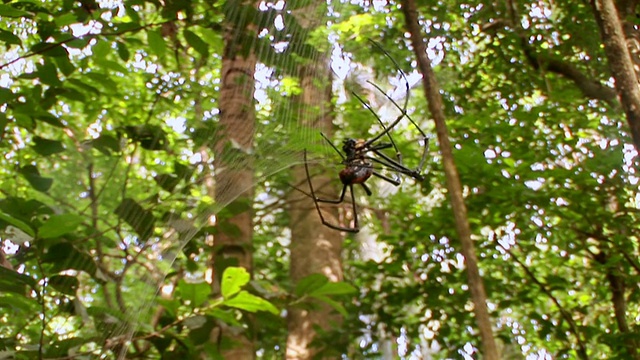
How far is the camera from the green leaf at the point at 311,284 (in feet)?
10.3

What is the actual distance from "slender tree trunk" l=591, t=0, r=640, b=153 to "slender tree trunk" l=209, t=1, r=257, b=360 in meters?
1.65

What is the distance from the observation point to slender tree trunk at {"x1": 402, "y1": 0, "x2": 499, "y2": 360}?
2.94 meters

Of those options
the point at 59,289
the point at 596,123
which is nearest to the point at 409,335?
the point at 596,123

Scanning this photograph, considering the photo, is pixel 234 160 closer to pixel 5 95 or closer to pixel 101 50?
pixel 101 50

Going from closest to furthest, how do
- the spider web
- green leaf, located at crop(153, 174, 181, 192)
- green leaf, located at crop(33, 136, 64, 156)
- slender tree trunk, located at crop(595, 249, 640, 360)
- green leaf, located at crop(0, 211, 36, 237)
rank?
green leaf, located at crop(0, 211, 36, 237), the spider web, green leaf, located at crop(33, 136, 64, 156), green leaf, located at crop(153, 174, 181, 192), slender tree trunk, located at crop(595, 249, 640, 360)

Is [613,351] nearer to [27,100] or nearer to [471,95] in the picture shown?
[471,95]

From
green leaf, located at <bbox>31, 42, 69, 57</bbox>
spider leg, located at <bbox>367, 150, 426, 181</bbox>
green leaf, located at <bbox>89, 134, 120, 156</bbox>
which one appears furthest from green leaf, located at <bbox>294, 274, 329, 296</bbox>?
green leaf, located at <bbox>31, 42, 69, 57</bbox>

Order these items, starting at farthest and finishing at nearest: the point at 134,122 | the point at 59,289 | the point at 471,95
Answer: the point at 471,95 < the point at 134,122 < the point at 59,289

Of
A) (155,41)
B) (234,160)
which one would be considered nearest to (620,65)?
(234,160)

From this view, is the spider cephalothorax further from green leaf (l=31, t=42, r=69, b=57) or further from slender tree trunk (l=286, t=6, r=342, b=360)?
slender tree trunk (l=286, t=6, r=342, b=360)

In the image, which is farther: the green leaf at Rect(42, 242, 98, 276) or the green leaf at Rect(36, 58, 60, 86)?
the green leaf at Rect(36, 58, 60, 86)

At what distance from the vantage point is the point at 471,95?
5887mm

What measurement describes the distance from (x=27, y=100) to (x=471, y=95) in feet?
12.7

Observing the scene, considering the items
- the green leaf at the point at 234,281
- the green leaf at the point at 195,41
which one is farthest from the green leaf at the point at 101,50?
the green leaf at the point at 234,281
